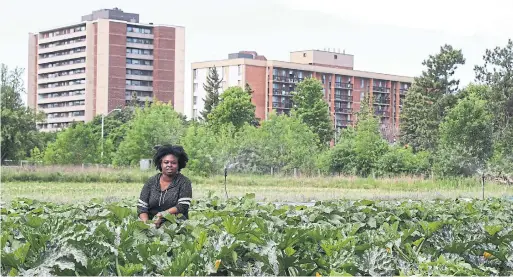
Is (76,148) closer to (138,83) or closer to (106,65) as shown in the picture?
(106,65)

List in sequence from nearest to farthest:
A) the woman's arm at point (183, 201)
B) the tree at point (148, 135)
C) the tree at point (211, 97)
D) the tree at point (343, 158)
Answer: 1. the woman's arm at point (183, 201)
2. the tree at point (343, 158)
3. the tree at point (148, 135)
4. the tree at point (211, 97)

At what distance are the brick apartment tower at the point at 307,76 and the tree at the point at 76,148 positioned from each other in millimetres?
40248

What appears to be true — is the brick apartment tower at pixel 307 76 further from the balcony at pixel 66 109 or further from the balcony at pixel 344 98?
the balcony at pixel 66 109

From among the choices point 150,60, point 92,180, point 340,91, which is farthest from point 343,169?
point 150,60

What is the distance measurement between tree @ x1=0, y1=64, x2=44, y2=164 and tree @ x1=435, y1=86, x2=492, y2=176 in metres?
24.4

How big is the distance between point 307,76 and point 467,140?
190ft

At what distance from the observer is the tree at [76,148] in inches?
2250

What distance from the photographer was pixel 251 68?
102 metres

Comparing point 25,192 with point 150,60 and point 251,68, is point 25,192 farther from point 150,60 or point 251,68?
point 150,60

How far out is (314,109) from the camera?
2756 inches

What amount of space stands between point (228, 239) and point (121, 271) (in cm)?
88

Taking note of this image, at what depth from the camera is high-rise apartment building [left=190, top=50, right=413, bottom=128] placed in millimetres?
102625

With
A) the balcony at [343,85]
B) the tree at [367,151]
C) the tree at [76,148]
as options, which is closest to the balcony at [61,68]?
the balcony at [343,85]

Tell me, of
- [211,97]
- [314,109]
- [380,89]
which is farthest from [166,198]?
[380,89]
